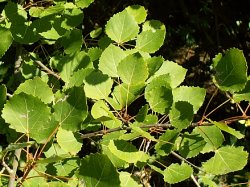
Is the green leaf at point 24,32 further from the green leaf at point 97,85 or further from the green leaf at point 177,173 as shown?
the green leaf at point 177,173

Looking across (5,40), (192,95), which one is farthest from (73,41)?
(192,95)

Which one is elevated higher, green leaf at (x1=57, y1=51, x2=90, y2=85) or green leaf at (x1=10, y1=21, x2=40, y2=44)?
green leaf at (x1=10, y1=21, x2=40, y2=44)

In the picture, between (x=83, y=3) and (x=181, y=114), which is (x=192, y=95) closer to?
(x=181, y=114)

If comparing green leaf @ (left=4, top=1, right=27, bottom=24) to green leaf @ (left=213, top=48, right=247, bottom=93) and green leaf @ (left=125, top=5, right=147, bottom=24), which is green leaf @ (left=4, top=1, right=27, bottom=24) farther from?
green leaf @ (left=213, top=48, right=247, bottom=93)

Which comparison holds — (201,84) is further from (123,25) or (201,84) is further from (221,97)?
(123,25)

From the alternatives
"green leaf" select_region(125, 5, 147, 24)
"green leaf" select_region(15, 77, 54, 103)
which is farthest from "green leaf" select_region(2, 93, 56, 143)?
"green leaf" select_region(125, 5, 147, 24)

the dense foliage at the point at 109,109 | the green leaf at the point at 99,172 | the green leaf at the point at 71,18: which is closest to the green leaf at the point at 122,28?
the dense foliage at the point at 109,109
